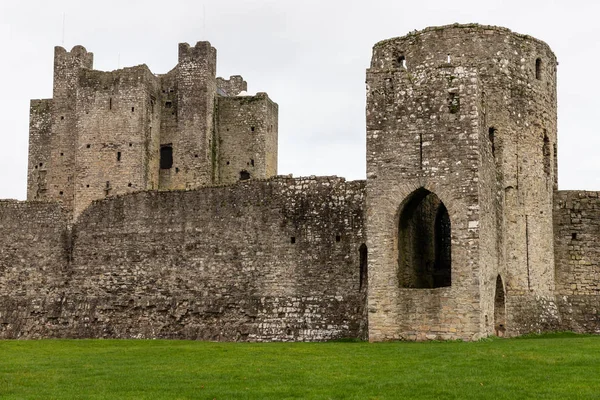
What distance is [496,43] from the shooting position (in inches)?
1201

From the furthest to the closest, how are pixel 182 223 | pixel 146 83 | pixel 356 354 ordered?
pixel 146 83 < pixel 182 223 < pixel 356 354

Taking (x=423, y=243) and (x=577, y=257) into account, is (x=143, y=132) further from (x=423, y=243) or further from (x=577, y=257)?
(x=577, y=257)

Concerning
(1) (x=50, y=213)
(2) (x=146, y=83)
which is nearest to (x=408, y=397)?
(1) (x=50, y=213)

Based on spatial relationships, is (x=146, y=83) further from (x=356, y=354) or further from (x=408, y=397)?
(x=408, y=397)

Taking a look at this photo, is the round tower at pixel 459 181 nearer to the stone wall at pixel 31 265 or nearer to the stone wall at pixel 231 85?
the stone wall at pixel 31 265

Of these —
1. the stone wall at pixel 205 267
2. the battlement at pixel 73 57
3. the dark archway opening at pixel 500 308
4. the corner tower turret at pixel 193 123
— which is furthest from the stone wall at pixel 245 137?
the dark archway opening at pixel 500 308

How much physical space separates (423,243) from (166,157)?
2554 centimetres

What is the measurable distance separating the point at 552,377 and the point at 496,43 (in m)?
15.2

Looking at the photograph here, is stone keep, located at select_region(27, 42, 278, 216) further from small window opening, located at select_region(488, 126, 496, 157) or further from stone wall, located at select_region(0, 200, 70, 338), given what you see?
small window opening, located at select_region(488, 126, 496, 157)

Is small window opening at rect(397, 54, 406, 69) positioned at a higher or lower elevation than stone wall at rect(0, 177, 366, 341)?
higher

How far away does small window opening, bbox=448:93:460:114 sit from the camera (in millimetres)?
26672

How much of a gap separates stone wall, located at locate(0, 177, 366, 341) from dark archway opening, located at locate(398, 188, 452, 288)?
1726 millimetres

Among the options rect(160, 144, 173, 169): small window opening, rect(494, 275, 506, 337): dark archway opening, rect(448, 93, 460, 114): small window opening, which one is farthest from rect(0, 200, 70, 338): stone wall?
rect(160, 144, 173, 169): small window opening

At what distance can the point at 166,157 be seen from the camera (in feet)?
174
